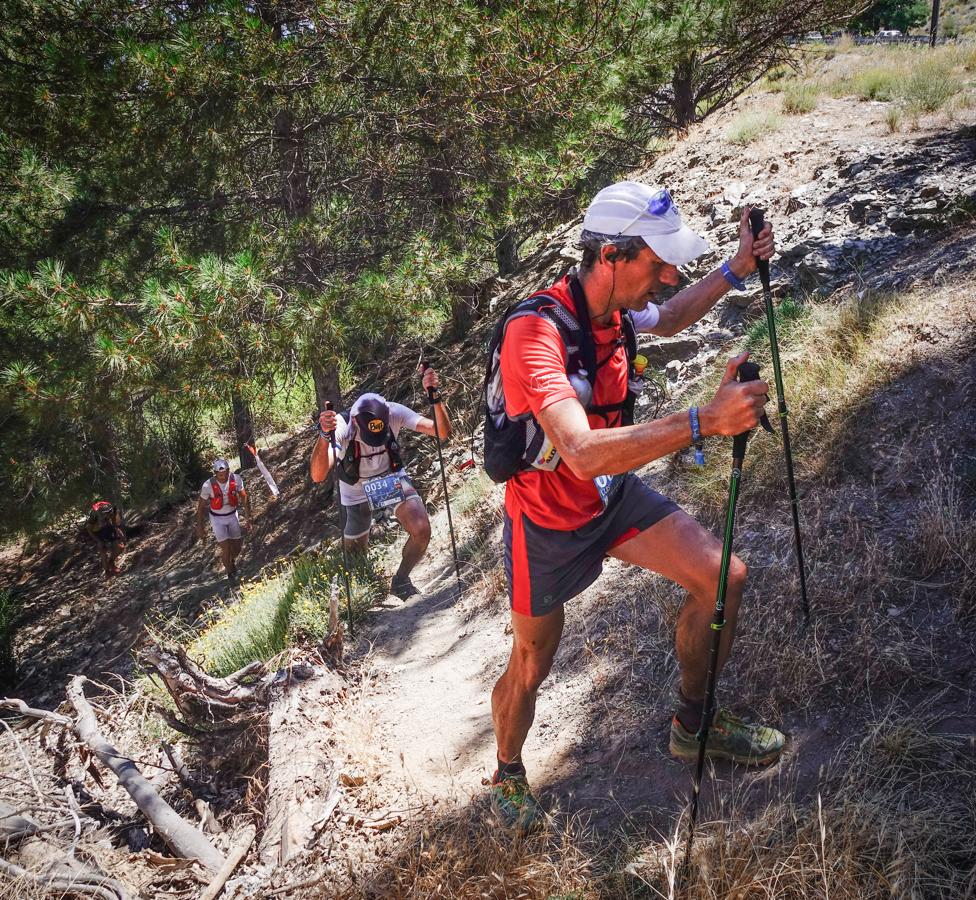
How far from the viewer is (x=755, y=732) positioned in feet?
10.1

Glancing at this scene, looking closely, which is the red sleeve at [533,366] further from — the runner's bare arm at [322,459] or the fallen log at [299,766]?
the runner's bare arm at [322,459]

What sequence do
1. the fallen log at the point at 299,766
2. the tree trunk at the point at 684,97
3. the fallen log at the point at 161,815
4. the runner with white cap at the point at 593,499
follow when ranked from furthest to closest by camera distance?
the tree trunk at the point at 684,97 < the fallen log at the point at 161,815 < the fallen log at the point at 299,766 < the runner with white cap at the point at 593,499

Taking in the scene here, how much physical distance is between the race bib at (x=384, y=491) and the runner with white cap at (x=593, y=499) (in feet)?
A: 11.9

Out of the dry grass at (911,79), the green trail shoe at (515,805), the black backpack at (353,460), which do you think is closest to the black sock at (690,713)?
the green trail shoe at (515,805)

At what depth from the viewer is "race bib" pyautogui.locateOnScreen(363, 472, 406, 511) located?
21.8 feet

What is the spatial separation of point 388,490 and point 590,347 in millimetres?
4129

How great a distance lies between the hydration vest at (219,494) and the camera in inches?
428

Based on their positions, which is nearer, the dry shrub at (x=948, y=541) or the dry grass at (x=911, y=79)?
the dry shrub at (x=948, y=541)

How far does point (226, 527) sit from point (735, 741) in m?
9.32

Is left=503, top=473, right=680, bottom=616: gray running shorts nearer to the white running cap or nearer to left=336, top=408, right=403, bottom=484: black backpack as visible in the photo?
the white running cap

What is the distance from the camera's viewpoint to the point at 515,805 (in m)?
3.05

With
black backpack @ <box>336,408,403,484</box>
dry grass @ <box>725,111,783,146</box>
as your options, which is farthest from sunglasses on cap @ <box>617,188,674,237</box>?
dry grass @ <box>725,111,783,146</box>

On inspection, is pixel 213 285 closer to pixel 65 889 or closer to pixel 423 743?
pixel 423 743

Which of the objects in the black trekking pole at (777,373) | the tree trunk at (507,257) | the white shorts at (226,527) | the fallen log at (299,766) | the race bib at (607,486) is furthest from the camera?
the tree trunk at (507,257)
